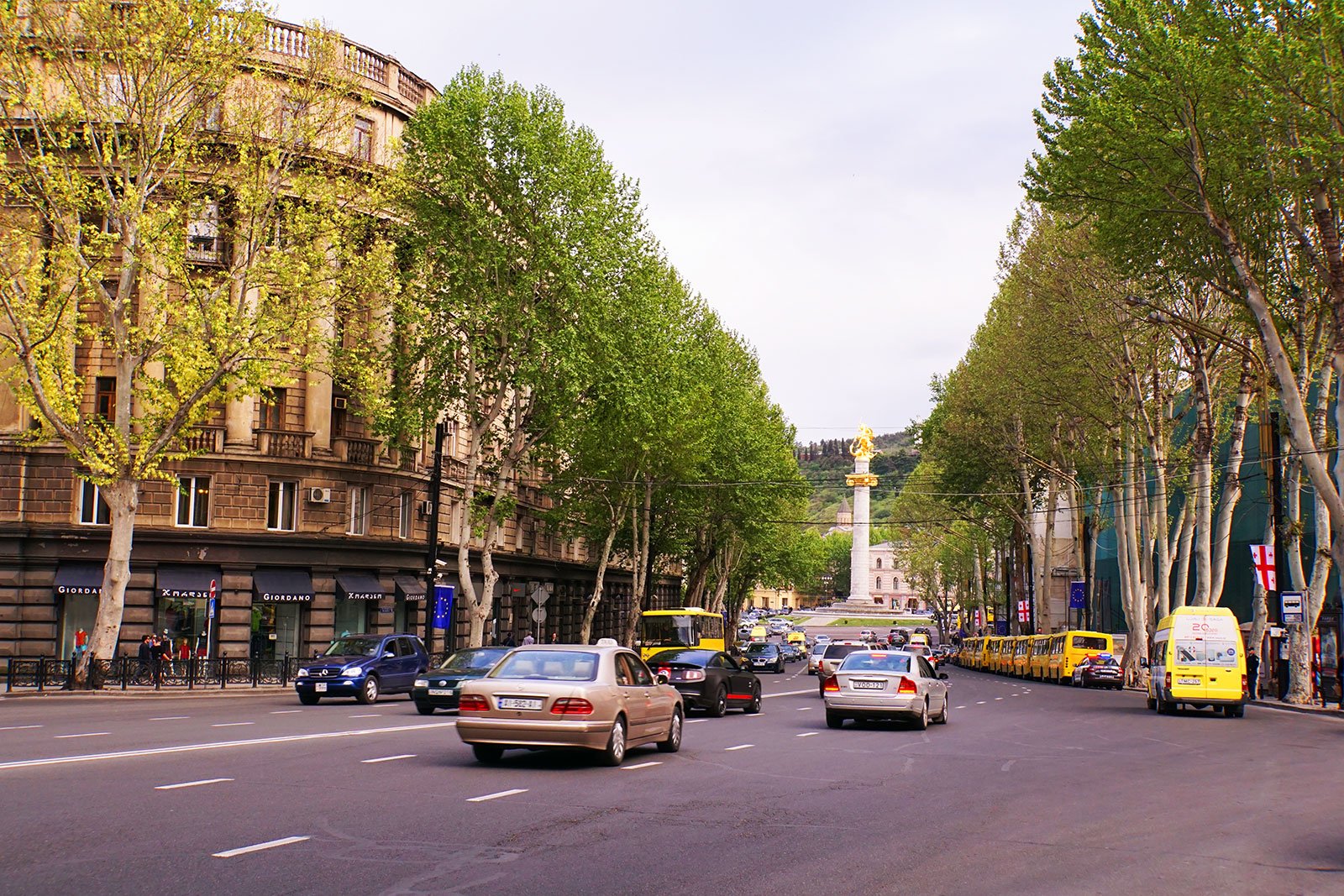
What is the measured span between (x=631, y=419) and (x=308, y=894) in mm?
36331

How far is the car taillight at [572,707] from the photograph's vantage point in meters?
15.2

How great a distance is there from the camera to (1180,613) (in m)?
32.0

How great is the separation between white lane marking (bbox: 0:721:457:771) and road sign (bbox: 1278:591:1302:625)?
2350 cm

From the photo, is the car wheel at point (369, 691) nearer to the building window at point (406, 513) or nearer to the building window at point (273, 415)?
the building window at point (273, 415)

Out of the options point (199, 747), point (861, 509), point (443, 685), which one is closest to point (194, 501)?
point (443, 685)

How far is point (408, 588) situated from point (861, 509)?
112 metres

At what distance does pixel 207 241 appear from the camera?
38.8 metres

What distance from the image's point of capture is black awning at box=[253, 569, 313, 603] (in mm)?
41406

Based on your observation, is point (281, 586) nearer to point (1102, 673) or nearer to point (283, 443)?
point (283, 443)

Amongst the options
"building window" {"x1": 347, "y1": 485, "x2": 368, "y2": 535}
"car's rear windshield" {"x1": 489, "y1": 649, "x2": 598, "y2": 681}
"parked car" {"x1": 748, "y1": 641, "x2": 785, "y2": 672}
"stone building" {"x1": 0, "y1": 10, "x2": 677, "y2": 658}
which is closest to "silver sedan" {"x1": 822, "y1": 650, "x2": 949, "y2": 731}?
"car's rear windshield" {"x1": 489, "y1": 649, "x2": 598, "y2": 681}

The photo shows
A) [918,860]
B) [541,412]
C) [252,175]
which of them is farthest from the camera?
[541,412]

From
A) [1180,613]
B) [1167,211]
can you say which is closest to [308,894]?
[1167,211]

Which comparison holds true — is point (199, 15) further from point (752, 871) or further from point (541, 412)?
point (752, 871)

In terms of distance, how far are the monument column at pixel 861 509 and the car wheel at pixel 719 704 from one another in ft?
383
